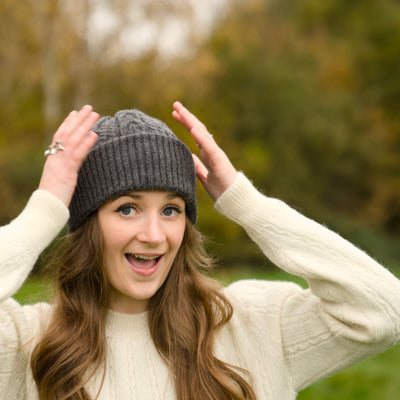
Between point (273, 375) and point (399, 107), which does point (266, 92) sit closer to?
point (399, 107)

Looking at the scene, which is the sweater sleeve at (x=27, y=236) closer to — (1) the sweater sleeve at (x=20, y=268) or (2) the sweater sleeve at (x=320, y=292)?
(1) the sweater sleeve at (x=20, y=268)

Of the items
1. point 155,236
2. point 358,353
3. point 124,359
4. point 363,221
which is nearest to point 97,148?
point 155,236

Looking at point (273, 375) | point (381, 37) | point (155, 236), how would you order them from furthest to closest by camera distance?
point (381, 37), point (273, 375), point (155, 236)

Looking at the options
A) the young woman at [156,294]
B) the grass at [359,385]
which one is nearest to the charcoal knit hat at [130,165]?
the young woman at [156,294]

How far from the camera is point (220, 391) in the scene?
2555mm

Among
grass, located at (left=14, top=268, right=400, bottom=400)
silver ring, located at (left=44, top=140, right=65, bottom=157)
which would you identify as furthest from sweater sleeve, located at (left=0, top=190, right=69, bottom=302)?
grass, located at (left=14, top=268, right=400, bottom=400)

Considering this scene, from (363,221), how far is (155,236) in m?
22.5

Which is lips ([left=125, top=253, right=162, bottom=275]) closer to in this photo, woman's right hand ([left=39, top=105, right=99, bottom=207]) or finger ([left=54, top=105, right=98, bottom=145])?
woman's right hand ([left=39, top=105, right=99, bottom=207])

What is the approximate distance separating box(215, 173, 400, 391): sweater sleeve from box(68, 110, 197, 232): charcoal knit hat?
25cm

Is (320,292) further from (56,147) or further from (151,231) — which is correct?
(56,147)

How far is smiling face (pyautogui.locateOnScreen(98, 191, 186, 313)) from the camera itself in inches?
98.6

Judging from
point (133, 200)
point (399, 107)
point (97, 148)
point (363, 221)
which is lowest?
point (133, 200)

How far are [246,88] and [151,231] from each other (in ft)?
64.5

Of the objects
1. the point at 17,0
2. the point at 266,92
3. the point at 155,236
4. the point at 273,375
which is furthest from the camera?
the point at 266,92
